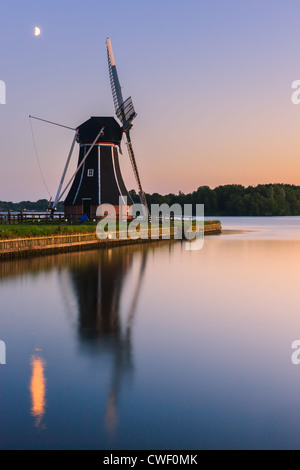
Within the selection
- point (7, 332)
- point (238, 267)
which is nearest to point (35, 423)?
point (7, 332)

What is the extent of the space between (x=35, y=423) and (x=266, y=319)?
26.7ft

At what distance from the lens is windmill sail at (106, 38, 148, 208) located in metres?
43.3

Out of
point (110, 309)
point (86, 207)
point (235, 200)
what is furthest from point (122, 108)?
point (235, 200)

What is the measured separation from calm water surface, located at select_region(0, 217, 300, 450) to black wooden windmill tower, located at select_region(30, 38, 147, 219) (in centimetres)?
2355

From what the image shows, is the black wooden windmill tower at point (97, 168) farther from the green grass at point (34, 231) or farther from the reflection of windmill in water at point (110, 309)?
the reflection of windmill in water at point (110, 309)

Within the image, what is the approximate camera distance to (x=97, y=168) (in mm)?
41906

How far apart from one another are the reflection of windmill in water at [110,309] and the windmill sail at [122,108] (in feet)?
64.0

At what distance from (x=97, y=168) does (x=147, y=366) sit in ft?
114

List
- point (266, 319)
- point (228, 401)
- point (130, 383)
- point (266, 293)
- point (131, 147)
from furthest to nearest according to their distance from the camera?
1. point (131, 147)
2. point (266, 293)
3. point (266, 319)
4. point (130, 383)
5. point (228, 401)

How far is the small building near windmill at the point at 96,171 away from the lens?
42.0 meters

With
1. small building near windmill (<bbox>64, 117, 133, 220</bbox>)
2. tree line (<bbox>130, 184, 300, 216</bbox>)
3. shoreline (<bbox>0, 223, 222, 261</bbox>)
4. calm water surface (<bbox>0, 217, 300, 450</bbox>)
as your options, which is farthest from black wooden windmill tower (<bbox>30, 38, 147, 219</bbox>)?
tree line (<bbox>130, 184, 300, 216</bbox>)

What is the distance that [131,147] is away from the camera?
147 ft

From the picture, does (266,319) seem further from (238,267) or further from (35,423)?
(238,267)

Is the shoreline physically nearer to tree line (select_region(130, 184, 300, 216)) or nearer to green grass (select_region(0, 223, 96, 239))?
green grass (select_region(0, 223, 96, 239))
